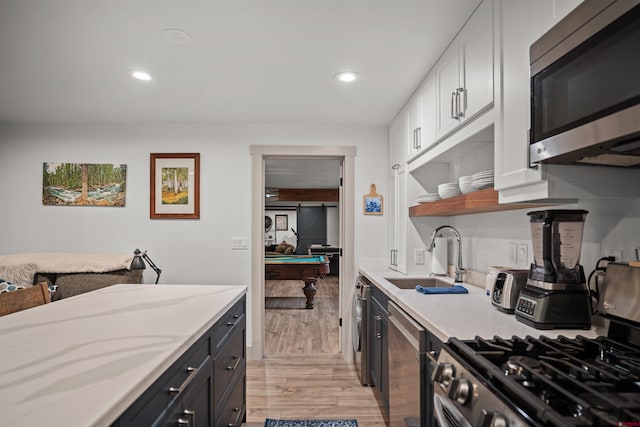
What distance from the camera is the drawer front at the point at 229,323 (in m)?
1.68

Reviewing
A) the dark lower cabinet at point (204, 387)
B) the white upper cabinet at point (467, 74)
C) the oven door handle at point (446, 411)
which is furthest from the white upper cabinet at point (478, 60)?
the dark lower cabinet at point (204, 387)

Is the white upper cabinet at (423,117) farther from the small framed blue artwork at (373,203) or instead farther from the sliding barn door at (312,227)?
the sliding barn door at (312,227)

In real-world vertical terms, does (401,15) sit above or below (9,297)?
above

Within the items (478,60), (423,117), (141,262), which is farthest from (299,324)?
(478,60)

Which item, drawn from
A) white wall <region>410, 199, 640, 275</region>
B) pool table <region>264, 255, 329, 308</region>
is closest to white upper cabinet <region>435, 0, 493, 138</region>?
white wall <region>410, 199, 640, 275</region>

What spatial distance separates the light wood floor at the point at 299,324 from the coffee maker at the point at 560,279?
8.71 ft

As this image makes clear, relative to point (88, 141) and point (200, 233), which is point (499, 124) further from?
point (88, 141)

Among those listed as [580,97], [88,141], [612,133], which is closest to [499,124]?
[580,97]

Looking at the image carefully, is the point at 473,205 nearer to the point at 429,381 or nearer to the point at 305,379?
the point at 429,381

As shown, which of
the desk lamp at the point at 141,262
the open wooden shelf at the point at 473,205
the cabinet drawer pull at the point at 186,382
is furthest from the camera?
the desk lamp at the point at 141,262

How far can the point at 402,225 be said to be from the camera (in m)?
3.05

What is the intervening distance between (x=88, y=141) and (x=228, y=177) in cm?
146

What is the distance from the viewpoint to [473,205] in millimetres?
1836

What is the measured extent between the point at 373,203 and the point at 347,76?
1.44m
